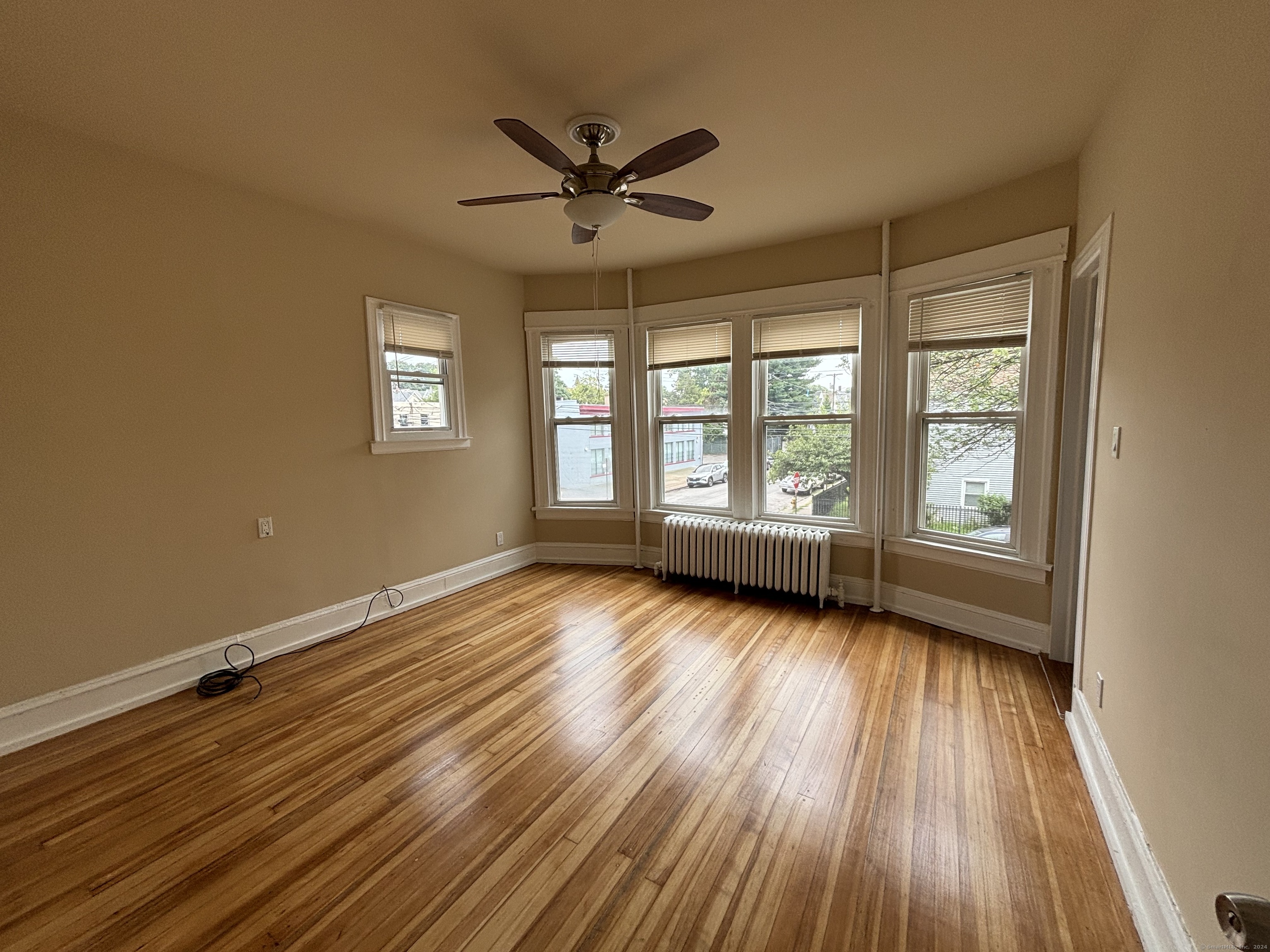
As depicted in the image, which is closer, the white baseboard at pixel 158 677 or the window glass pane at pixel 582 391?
the white baseboard at pixel 158 677

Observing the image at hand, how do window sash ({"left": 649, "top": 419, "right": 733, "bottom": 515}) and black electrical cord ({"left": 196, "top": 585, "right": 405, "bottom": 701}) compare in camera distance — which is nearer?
black electrical cord ({"left": 196, "top": 585, "right": 405, "bottom": 701})

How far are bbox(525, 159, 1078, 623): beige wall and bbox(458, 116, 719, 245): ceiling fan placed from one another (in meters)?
1.77

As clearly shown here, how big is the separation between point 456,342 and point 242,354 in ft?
5.13

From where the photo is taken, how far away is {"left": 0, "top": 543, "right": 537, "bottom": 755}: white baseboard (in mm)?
2373

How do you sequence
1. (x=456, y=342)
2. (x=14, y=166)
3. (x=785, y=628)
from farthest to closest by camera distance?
(x=456, y=342), (x=785, y=628), (x=14, y=166)

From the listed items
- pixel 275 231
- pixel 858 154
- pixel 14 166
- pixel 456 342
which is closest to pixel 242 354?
pixel 275 231

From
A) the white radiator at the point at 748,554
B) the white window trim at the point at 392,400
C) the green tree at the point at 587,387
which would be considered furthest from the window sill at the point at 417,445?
the white radiator at the point at 748,554

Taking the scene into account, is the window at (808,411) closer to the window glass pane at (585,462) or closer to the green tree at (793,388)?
the green tree at (793,388)

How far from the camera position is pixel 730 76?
6.83 ft

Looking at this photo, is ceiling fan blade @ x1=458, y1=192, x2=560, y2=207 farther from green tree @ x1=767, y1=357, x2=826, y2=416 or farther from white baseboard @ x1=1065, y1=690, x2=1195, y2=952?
white baseboard @ x1=1065, y1=690, x2=1195, y2=952

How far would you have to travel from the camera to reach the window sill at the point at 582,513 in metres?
5.10

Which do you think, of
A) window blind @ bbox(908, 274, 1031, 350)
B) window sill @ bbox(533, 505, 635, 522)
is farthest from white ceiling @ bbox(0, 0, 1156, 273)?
window sill @ bbox(533, 505, 635, 522)

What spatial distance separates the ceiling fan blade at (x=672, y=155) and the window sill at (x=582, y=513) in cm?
331

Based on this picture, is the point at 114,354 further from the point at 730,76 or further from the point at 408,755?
the point at 730,76
